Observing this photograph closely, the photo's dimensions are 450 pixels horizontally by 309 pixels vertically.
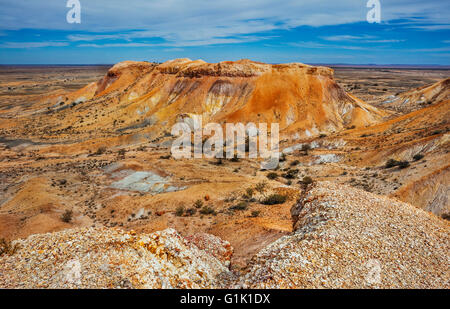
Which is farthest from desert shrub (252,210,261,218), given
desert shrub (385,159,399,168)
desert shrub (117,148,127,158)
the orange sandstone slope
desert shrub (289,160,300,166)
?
the orange sandstone slope

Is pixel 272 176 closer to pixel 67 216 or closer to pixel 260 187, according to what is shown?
pixel 260 187

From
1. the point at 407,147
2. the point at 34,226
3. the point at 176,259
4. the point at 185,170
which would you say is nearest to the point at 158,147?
the point at 185,170

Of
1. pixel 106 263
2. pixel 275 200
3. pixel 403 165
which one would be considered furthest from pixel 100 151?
pixel 403 165

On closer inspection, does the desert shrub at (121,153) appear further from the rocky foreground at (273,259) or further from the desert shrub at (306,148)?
the rocky foreground at (273,259)

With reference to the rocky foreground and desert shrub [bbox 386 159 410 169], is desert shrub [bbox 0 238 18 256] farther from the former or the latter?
desert shrub [bbox 386 159 410 169]

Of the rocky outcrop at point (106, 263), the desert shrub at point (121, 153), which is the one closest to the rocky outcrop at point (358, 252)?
the rocky outcrop at point (106, 263)
